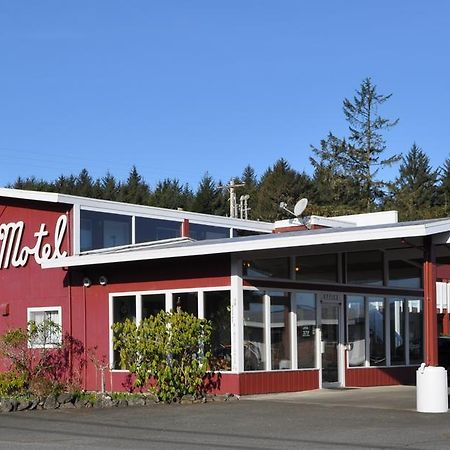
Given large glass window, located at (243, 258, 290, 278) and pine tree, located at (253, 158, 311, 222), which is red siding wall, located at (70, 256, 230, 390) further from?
pine tree, located at (253, 158, 311, 222)

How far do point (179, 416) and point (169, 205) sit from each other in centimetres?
6695

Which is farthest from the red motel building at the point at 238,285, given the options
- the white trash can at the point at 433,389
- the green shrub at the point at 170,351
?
the green shrub at the point at 170,351

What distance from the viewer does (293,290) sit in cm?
1966

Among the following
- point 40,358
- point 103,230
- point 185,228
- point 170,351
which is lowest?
point 40,358

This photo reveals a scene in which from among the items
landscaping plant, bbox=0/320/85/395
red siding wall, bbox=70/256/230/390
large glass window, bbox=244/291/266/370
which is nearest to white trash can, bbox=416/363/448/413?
large glass window, bbox=244/291/266/370

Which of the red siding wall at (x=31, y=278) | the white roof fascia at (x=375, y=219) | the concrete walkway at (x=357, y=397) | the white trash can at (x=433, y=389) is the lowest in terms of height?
the concrete walkway at (x=357, y=397)

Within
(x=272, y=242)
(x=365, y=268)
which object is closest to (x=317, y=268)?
(x=365, y=268)

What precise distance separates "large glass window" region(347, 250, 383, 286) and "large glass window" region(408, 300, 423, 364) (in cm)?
162

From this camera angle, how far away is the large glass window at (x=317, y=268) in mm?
19969

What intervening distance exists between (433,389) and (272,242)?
4.08 metres

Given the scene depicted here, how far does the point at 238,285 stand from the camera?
1830 centimetres

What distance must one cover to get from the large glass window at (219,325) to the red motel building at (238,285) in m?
0.02

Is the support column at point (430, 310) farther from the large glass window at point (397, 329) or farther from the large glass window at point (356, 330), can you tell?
the large glass window at point (397, 329)

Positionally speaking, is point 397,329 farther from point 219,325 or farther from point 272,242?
point 272,242
